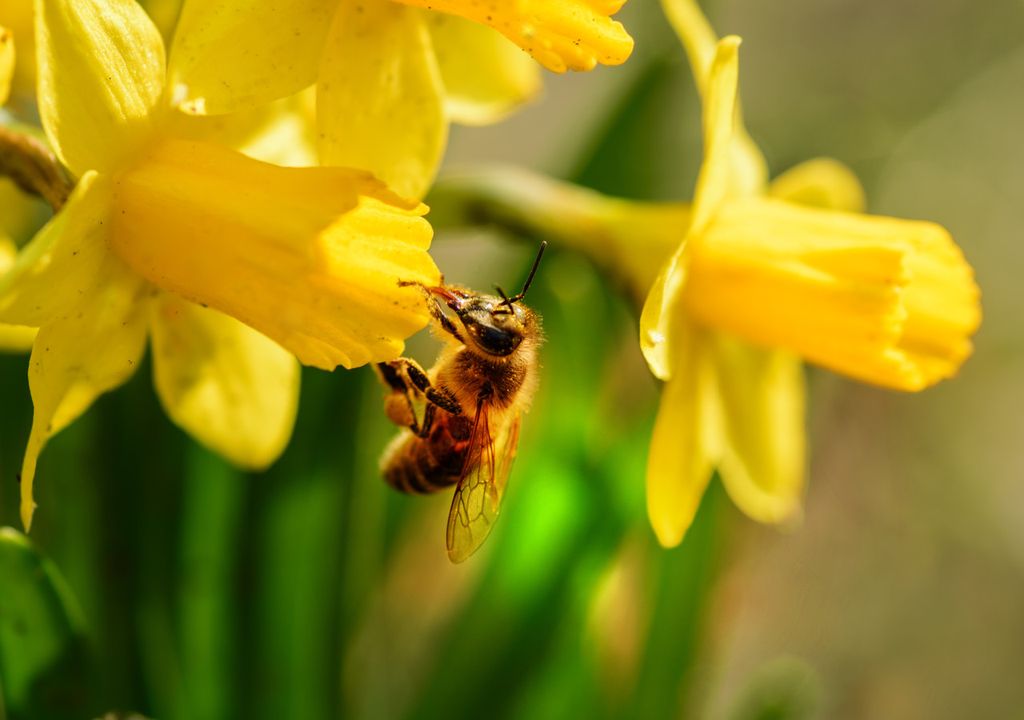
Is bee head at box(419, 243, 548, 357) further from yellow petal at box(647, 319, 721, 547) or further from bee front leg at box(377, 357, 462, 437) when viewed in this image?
yellow petal at box(647, 319, 721, 547)

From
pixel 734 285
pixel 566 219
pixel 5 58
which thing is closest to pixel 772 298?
pixel 734 285

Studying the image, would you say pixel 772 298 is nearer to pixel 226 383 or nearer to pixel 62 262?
pixel 226 383

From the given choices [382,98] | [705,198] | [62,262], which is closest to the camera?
[62,262]

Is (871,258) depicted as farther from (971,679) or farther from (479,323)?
(971,679)

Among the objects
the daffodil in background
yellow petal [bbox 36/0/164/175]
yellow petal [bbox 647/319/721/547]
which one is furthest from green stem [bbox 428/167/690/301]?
yellow petal [bbox 36/0/164/175]

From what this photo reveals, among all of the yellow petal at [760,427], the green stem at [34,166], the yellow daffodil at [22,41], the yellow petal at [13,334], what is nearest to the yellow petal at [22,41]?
the yellow daffodil at [22,41]

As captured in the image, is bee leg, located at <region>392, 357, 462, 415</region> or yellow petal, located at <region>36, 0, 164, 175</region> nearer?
yellow petal, located at <region>36, 0, 164, 175</region>
